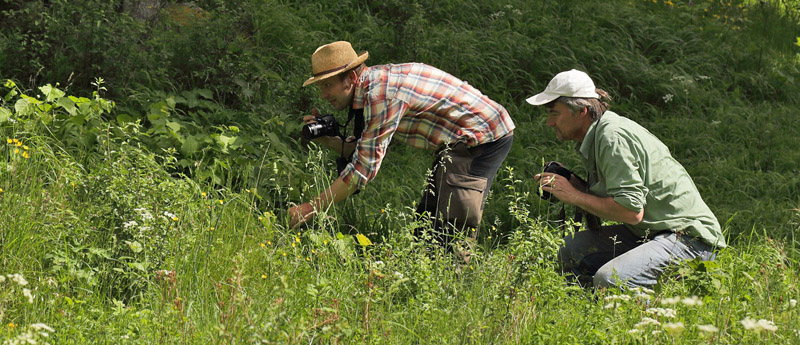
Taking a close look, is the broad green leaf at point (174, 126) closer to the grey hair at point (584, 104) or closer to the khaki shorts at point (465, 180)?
the khaki shorts at point (465, 180)

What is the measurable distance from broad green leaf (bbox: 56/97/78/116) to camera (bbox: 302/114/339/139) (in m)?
1.75

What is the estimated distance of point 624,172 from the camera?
4008 mm

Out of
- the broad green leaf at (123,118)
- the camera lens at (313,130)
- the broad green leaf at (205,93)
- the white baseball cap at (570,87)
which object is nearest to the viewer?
the white baseball cap at (570,87)

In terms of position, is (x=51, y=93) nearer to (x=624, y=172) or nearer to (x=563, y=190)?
(x=563, y=190)

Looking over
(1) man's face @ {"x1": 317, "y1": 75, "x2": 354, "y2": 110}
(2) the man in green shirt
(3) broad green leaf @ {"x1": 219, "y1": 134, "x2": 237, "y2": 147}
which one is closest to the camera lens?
(1) man's face @ {"x1": 317, "y1": 75, "x2": 354, "y2": 110}

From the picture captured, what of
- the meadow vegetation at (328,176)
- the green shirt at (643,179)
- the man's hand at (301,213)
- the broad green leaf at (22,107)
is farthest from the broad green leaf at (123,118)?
the green shirt at (643,179)

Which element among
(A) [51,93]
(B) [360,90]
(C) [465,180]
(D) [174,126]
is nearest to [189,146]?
(D) [174,126]

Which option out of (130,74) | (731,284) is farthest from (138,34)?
(731,284)

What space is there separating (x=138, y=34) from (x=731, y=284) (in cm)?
507

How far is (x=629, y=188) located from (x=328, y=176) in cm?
215

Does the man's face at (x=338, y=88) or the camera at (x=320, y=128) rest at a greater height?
the man's face at (x=338, y=88)

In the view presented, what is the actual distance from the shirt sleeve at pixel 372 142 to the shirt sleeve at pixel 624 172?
3.68ft

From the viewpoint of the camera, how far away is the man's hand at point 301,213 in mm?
4243

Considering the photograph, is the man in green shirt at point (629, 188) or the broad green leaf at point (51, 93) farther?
the broad green leaf at point (51, 93)
